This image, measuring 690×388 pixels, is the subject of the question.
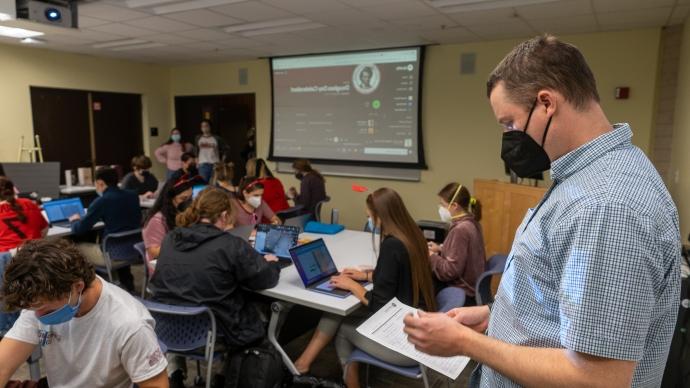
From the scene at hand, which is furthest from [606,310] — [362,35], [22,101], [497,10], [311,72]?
[22,101]

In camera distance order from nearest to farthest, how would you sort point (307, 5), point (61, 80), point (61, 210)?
1. point (61, 210)
2. point (307, 5)
3. point (61, 80)

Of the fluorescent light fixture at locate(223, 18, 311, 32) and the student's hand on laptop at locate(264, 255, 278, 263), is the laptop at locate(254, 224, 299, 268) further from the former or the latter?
the fluorescent light fixture at locate(223, 18, 311, 32)

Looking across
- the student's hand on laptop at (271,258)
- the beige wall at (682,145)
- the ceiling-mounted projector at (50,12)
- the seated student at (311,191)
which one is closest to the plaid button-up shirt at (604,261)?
the student's hand on laptop at (271,258)

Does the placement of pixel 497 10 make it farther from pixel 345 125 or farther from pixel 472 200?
pixel 345 125

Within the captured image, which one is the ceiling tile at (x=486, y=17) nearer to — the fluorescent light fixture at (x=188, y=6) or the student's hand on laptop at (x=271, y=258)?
the fluorescent light fixture at (x=188, y=6)

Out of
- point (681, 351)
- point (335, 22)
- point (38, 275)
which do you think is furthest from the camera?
point (335, 22)

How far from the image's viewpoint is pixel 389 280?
2102 mm

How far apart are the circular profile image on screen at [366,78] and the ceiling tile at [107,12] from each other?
2.84m

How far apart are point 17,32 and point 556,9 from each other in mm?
5971

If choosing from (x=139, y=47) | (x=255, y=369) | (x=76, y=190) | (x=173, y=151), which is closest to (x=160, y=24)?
(x=139, y=47)

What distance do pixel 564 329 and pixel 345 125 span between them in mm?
5919

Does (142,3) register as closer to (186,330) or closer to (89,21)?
(89,21)

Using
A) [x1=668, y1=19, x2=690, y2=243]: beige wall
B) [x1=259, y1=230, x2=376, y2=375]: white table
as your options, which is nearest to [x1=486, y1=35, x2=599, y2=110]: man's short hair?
[x1=259, y1=230, x2=376, y2=375]: white table

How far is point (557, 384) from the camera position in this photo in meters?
0.71
